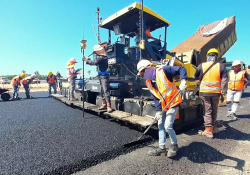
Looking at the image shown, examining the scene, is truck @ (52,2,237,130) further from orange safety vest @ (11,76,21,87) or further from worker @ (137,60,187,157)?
orange safety vest @ (11,76,21,87)

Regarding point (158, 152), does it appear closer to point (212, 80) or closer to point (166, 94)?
point (166, 94)

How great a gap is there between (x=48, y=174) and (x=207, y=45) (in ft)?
20.8

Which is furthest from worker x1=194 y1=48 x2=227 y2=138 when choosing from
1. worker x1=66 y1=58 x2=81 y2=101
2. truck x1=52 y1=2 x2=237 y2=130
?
worker x1=66 y1=58 x2=81 y2=101

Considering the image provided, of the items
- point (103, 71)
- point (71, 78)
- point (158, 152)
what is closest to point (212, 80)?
point (158, 152)

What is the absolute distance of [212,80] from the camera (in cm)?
296

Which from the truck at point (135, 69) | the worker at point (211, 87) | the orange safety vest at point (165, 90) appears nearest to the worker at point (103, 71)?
the truck at point (135, 69)

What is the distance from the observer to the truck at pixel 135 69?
327 cm

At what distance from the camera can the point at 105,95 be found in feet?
12.4

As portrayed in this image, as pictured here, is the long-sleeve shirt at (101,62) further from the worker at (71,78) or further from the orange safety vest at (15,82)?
the orange safety vest at (15,82)

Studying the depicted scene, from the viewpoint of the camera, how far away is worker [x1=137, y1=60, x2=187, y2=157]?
2.13 metres

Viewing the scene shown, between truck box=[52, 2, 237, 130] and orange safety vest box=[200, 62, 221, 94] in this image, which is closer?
orange safety vest box=[200, 62, 221, 94]

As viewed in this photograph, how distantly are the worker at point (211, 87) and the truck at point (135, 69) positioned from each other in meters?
0.29

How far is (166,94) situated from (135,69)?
8.09ft

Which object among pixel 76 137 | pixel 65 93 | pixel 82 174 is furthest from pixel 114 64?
pixel 65 93
